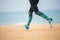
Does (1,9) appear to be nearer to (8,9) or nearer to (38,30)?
(8,9)

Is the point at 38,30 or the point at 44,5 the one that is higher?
the point at 44,5

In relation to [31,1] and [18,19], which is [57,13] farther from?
[18,19]

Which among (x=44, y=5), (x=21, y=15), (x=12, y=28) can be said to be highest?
(x=44, y=5)

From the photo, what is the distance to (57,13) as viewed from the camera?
2156 millimetres

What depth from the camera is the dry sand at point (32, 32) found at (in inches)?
84.2

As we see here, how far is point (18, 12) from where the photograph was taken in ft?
7.29

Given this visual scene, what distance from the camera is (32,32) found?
7.14ft

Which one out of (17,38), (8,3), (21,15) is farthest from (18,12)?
(17,38)

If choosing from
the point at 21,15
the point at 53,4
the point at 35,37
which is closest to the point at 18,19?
the point at 21,15

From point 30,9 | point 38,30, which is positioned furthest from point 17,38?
point 30,9

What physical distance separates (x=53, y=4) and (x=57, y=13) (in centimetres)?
14

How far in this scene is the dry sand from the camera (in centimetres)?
214

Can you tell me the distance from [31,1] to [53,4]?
325mm

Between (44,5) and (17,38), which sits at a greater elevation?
(44,5)
